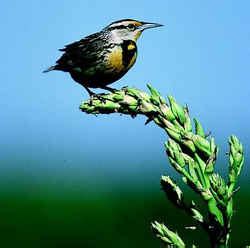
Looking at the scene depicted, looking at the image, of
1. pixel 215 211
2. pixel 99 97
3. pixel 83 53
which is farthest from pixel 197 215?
pixel 83 53

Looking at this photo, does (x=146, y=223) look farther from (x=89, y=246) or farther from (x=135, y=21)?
(x=135, y=21)

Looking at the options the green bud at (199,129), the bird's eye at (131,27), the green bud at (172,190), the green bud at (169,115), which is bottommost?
the green bud at (172,190)

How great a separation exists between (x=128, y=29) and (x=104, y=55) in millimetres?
338

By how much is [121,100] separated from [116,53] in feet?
4.41

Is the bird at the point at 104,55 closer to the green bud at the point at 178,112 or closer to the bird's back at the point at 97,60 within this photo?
the bird's back at the point at 97,60

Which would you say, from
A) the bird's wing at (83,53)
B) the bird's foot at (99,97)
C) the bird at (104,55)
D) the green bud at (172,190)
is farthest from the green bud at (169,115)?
the bird's wing at (83,53)

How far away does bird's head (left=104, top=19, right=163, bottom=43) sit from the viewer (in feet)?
13.5

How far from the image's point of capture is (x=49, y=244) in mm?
7379

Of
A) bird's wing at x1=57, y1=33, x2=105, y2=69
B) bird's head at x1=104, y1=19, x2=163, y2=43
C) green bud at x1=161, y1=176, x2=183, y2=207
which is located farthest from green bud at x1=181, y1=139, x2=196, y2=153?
bird's head at x1=104, y1=19, x2=163, y2=43

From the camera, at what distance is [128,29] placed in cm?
413

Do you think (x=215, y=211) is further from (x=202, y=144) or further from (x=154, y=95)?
(x=154, y=95)

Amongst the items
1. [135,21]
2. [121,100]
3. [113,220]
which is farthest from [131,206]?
[121,100]

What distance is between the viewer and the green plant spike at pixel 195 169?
231cm

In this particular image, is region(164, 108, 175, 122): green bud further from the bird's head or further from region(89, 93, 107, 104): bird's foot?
the bird's head
